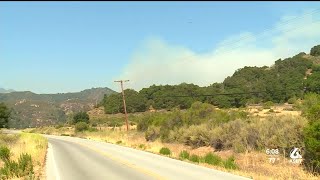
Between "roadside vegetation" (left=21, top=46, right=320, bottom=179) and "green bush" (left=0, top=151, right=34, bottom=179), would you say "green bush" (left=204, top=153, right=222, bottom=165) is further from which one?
"green bush" (left=0, top=151, right=34, bottom=179)

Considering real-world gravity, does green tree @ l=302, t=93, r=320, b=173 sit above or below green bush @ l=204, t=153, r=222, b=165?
above

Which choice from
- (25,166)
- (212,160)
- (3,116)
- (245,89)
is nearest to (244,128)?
(212,160)

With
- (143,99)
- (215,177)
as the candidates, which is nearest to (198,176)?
(215,177)

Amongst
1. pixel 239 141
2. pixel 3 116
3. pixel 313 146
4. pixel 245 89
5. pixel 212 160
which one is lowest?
pixel 212 160

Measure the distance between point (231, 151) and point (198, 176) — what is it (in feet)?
39.7

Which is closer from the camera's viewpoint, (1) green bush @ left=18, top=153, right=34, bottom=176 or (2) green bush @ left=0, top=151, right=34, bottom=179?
(2) green bush @ left=0, top=151, right=34, bottom=179

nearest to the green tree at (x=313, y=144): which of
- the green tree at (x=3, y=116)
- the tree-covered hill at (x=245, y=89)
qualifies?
the tree-covered hill at (x=245, y=89)

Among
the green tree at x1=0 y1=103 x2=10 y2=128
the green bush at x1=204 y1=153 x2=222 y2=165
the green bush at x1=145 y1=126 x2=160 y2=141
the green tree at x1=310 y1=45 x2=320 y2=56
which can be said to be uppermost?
the green tree at x1=310 y1=45 x2=320 y2=56

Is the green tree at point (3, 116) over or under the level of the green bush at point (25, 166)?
over

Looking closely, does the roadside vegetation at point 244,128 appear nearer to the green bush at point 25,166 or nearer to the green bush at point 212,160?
the green bush at point 212,160

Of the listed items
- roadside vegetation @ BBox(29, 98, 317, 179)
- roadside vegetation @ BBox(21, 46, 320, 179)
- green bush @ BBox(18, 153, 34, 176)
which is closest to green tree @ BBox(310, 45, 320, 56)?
roadside vegetation @ BBox(21, 46, 320, 179)

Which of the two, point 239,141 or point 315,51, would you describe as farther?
point 315,51

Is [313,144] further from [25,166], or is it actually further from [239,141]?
[25,166]

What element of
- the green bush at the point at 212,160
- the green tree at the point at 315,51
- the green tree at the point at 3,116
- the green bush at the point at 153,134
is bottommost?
the green bush at the point at 212,160
